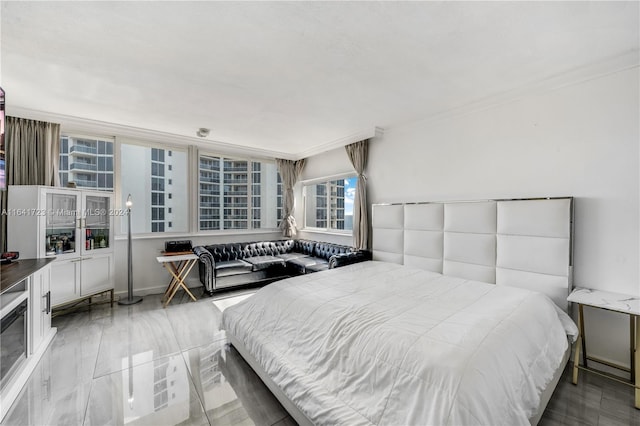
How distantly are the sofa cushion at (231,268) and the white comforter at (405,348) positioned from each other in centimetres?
175

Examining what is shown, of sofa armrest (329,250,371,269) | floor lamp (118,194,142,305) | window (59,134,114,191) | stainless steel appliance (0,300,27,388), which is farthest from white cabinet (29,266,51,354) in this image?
sofa armrest (329,250,371,269)

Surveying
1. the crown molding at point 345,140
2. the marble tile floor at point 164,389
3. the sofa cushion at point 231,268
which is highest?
the crown molding at point 345,140

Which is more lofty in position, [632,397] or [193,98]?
[193,98]

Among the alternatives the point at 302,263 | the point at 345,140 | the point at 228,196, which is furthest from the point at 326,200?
the point at 228,196

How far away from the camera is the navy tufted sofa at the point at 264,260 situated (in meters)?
4.12

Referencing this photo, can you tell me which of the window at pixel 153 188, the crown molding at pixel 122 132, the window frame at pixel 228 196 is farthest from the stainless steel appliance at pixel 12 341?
the window frame at pixel 228 196

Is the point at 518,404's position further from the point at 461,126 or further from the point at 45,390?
the point at 45,390

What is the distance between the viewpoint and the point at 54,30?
1867 mm

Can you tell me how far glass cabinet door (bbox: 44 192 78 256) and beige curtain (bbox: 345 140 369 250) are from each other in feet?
12.8

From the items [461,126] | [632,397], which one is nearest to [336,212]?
[461,126]

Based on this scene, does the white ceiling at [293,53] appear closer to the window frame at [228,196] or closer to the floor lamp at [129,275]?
the floor lamp at [129,275]

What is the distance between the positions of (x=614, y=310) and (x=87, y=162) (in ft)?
20.7

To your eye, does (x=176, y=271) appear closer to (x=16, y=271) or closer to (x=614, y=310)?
(x=16, y=271)

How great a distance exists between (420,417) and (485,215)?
2364mm
